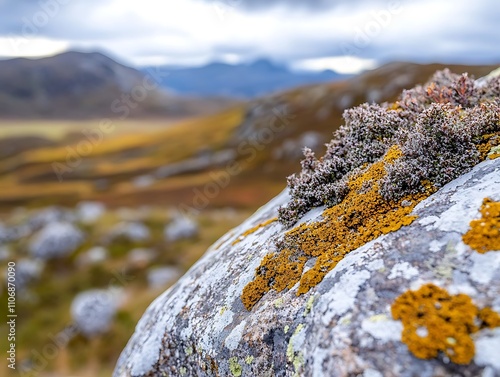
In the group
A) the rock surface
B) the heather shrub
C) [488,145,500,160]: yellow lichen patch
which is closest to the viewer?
the rock surface

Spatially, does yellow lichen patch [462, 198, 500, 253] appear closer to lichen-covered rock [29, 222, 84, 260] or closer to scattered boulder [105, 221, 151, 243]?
scattered boulder [105, 221, 151, 243]

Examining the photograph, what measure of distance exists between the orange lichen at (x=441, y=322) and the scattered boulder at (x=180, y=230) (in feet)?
110

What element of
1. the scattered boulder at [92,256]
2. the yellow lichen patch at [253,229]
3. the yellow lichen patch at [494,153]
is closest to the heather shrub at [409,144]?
the yellow lichen patch at [494,153]

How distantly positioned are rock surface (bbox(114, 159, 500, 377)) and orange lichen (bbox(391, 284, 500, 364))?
6 centimetres

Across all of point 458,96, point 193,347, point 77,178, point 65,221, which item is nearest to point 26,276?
point 65,221

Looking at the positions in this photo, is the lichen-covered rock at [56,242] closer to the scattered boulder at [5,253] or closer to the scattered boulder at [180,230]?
the scattered boulder at [5,253]

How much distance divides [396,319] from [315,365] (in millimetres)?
773

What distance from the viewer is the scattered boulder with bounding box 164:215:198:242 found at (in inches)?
1426

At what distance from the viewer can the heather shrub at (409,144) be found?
4961mm

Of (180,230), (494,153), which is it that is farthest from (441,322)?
(180,230)

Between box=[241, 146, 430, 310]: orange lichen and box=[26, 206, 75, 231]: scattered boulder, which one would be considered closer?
box=[241, 146, 430, 310]: orange lichen

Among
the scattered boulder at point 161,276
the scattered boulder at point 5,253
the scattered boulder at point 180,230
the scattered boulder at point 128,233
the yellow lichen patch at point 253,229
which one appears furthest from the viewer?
the scattered boulder at point 180,230

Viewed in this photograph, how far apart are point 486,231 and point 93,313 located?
26374mm

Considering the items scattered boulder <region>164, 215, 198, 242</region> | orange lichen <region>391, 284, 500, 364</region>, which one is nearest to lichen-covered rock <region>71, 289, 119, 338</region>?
scattered boulder <region>164, 215, 198, 242</region>
